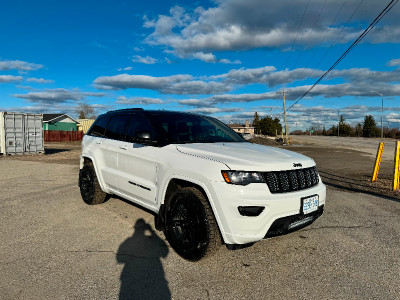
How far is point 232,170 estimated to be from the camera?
2.86 meters

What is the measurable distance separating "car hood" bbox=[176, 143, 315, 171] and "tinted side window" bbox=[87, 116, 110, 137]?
2.25m

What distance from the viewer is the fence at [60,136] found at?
3997 centimetres

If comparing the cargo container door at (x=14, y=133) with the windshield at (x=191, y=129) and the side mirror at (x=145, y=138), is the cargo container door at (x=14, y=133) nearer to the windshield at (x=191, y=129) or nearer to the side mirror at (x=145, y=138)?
the windshield at (x=191, y=129)

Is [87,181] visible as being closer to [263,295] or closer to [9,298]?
[9,298]

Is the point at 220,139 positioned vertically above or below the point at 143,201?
above

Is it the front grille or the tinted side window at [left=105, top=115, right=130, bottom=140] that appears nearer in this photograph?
the front grille

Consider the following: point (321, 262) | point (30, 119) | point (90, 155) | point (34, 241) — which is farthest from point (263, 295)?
point (30, 119)

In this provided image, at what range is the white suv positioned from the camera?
283cm

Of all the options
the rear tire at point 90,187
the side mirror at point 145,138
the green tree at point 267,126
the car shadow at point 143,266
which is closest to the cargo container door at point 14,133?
the rear tire at point 90,187

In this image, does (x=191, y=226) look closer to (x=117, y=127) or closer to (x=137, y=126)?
(x=137, y=126)

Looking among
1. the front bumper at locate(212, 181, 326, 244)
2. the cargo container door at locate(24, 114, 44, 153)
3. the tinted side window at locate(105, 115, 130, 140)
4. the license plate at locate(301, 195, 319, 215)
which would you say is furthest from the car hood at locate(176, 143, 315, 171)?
the cargo container door at locate(24, 114, 44, 153)

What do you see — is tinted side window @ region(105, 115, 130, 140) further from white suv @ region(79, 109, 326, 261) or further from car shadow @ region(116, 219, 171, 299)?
car shadow @ region(116, 219, 171, 299)

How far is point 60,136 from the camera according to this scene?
40906 mm

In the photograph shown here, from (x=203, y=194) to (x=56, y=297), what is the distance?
1.62 metres
